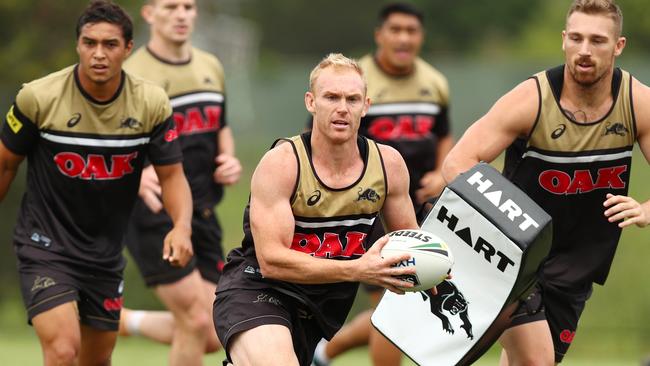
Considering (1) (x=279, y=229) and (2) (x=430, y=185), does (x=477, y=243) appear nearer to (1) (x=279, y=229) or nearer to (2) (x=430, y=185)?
(1) (x=279, y=229)

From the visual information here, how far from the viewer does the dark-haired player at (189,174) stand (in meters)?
8.74

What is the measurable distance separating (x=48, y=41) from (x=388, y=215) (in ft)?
39.8

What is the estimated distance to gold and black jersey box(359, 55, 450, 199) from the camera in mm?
9789

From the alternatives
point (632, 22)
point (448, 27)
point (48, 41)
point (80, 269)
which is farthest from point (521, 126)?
point (448, 27)

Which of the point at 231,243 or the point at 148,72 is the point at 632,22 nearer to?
the point at 231,243

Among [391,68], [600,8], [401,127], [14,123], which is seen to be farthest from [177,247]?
[391,68]

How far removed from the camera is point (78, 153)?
296 inches

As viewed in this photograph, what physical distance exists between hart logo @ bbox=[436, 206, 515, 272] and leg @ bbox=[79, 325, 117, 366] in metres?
2.40

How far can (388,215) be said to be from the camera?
6.63 meters

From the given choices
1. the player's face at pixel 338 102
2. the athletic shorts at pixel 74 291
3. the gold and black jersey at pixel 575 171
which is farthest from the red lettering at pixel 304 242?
the athletic shorts at pixel 74 291

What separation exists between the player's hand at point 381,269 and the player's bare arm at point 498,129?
3.22ft

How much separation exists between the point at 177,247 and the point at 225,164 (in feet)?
4.99

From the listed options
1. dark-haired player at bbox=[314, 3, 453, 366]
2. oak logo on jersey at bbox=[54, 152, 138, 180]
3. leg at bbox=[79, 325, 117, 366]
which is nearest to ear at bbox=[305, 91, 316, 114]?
oak logo on jersey at bbox=[54, 152, 138, 180]

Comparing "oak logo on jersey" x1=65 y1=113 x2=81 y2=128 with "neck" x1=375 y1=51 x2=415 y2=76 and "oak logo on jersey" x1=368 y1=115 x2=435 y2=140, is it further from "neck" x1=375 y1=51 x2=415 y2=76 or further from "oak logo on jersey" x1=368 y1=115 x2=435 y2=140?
"neck" x1=375 y1=51 x2=415 y2=76
